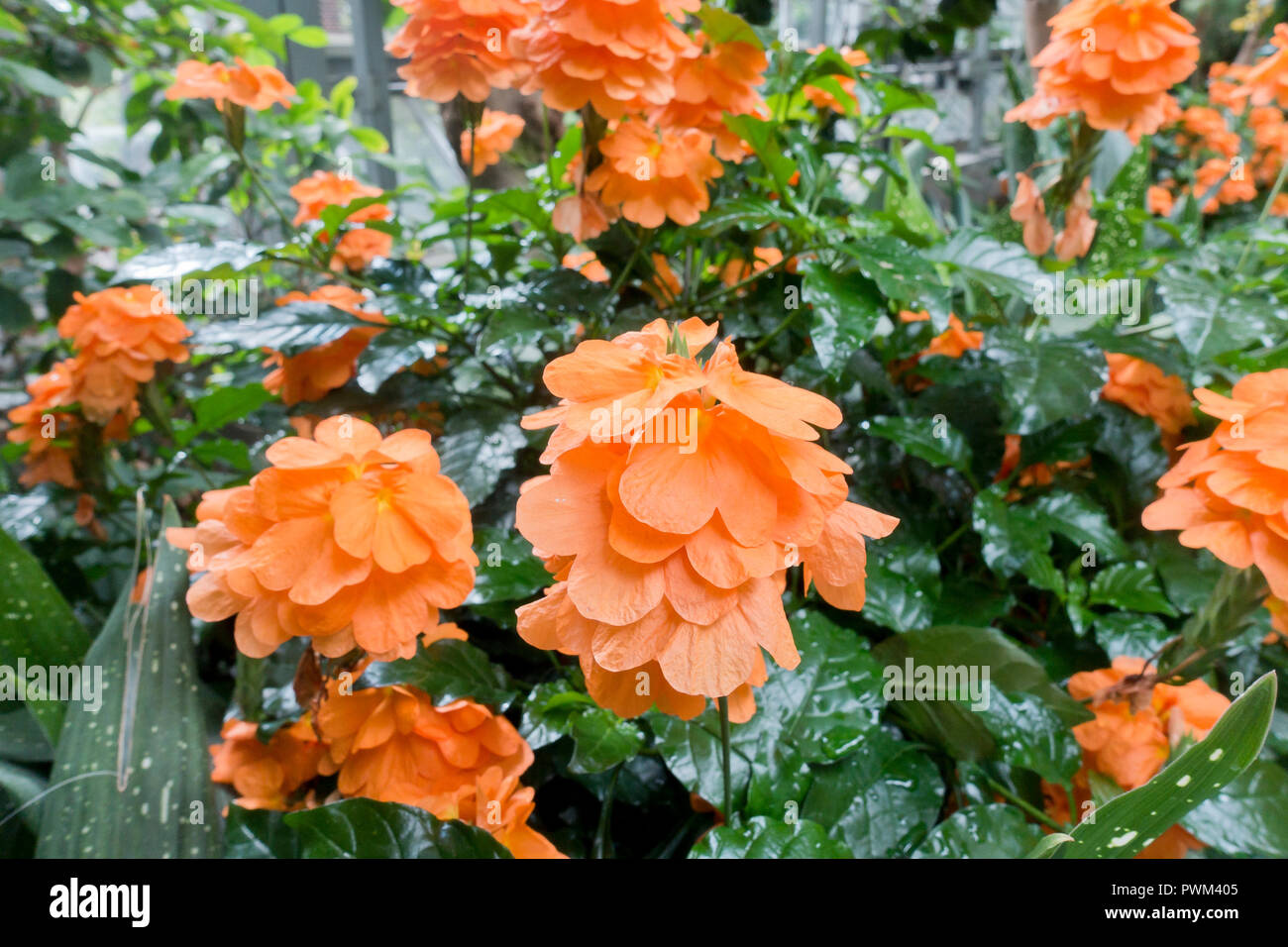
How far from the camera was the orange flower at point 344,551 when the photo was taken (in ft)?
1.17

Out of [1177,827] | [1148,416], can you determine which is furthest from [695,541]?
[1148,416]

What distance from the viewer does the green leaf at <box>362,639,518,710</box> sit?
0.45 meters

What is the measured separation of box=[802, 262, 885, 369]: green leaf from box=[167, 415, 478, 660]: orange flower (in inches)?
11.2

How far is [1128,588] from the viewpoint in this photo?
0.61 meters

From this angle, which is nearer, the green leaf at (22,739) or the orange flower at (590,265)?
the green leaf at (22,739)

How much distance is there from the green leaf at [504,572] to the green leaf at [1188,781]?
321 millimetres

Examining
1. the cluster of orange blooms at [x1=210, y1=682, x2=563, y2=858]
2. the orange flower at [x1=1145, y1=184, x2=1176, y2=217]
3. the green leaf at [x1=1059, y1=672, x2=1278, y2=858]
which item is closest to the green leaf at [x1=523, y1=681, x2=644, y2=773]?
the cluster of orange blooms at [x1=210, y1=682, x2=563, y2=858]

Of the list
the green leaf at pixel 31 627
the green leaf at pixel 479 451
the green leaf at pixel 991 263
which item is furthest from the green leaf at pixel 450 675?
the green leaf at pixel 991 263

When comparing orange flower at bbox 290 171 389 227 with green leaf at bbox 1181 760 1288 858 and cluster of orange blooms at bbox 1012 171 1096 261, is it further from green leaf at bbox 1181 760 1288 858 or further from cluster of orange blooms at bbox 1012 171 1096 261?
green leaf at bbox 1181 760 1288 858

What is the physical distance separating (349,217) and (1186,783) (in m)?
Answer: 0.86

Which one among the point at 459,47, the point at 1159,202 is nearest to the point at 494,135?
the point at 459,47

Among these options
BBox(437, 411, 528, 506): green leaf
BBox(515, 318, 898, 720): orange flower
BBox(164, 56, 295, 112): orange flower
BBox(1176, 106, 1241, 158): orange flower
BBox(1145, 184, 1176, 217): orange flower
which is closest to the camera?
BBox(515, 318, 898, 720): orange flower

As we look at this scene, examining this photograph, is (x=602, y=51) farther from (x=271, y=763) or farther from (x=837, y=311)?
(x=271, y=763)

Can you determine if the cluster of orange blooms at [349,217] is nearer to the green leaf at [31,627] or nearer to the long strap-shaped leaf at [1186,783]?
the green leaf at [31,627]
